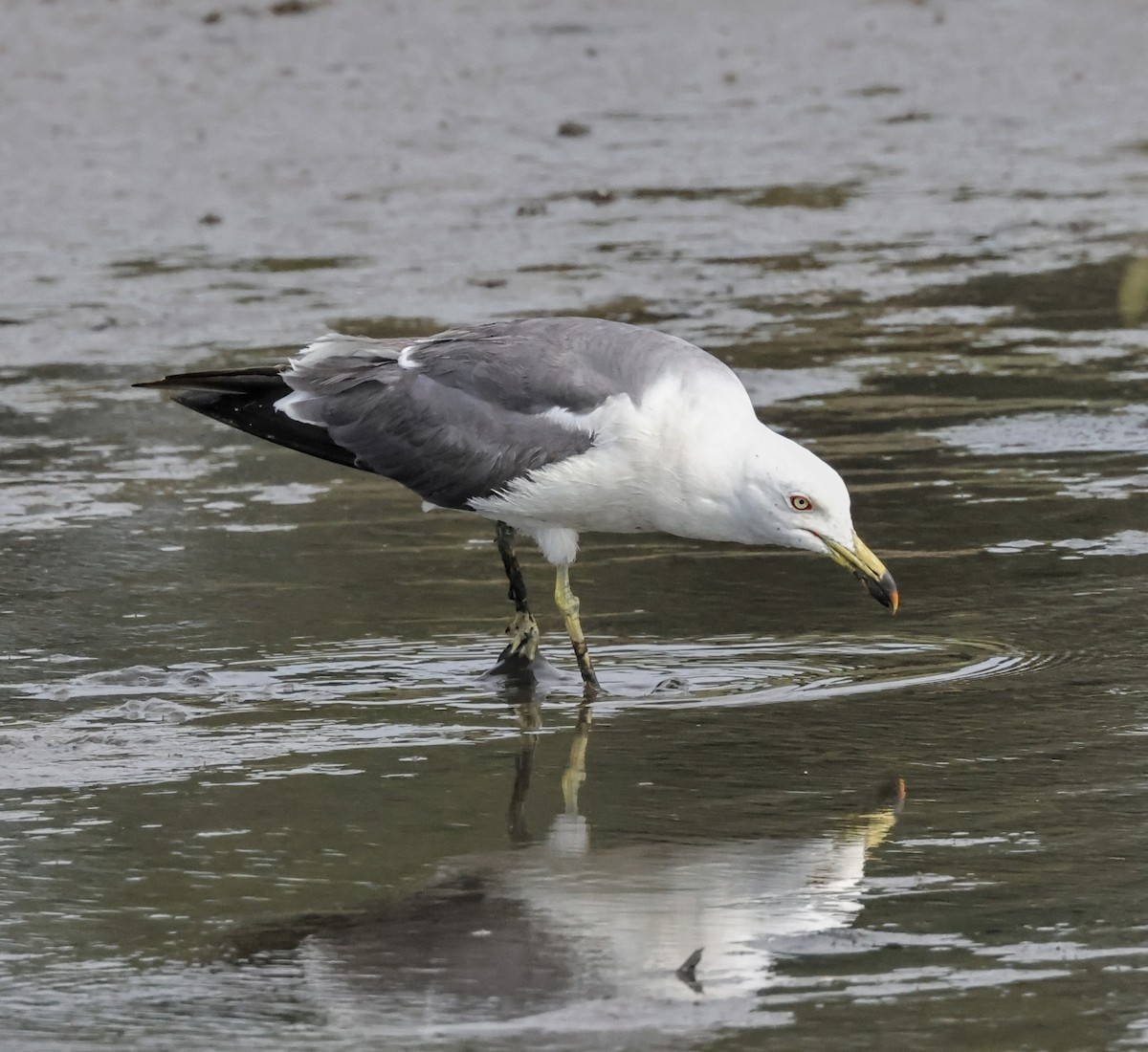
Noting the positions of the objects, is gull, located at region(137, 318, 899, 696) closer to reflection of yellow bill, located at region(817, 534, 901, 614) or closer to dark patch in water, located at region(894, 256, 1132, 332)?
reflection of yellow bill, located at region(817, 534, 901, 614)

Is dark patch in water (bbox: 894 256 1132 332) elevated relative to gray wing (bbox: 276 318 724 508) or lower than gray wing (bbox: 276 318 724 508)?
lower

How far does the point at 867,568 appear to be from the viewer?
5.88 meters

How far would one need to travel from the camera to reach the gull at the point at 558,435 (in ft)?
19.3

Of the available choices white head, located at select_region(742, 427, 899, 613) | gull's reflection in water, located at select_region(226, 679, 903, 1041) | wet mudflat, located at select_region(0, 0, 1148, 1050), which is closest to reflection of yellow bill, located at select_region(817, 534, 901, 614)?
white head, located at select_region(742, 427, 899, 613)

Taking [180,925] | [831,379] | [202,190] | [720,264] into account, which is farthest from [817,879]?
[202,190]

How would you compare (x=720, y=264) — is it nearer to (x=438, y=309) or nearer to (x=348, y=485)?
(x=438, y=309)

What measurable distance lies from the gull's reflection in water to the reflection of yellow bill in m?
1.06

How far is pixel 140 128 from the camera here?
16.0 meters

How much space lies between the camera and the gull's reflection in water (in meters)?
3.84

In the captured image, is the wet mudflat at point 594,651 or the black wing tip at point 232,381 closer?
the wet mudflat at point 594,651

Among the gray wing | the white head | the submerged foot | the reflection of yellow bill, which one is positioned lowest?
the submerged foot

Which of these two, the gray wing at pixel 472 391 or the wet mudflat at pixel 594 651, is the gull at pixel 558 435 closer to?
the gray wing at pixel 472 391

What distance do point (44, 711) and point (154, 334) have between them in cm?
509

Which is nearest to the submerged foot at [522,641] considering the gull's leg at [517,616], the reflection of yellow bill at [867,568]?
the gull's leg at [517,616]
